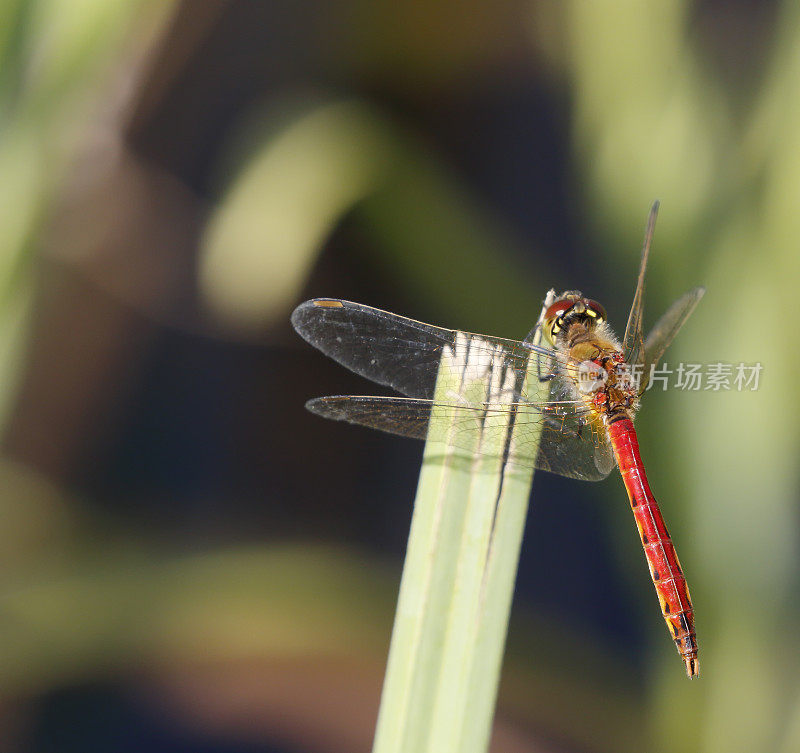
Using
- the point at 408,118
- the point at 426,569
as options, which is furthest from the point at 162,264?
the point at 426,569

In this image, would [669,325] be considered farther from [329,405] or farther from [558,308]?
[329,405]

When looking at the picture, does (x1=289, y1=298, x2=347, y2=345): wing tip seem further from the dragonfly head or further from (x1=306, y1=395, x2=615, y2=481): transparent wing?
the dragonfly head

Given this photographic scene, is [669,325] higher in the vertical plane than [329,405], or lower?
higher

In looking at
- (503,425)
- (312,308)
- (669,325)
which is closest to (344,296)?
(312,308)

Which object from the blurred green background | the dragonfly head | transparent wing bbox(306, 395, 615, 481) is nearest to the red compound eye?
the dragonfly head

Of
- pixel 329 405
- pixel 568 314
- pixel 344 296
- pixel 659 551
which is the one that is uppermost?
pixel 344 296

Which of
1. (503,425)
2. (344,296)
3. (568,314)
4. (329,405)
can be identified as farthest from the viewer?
(344,296)
